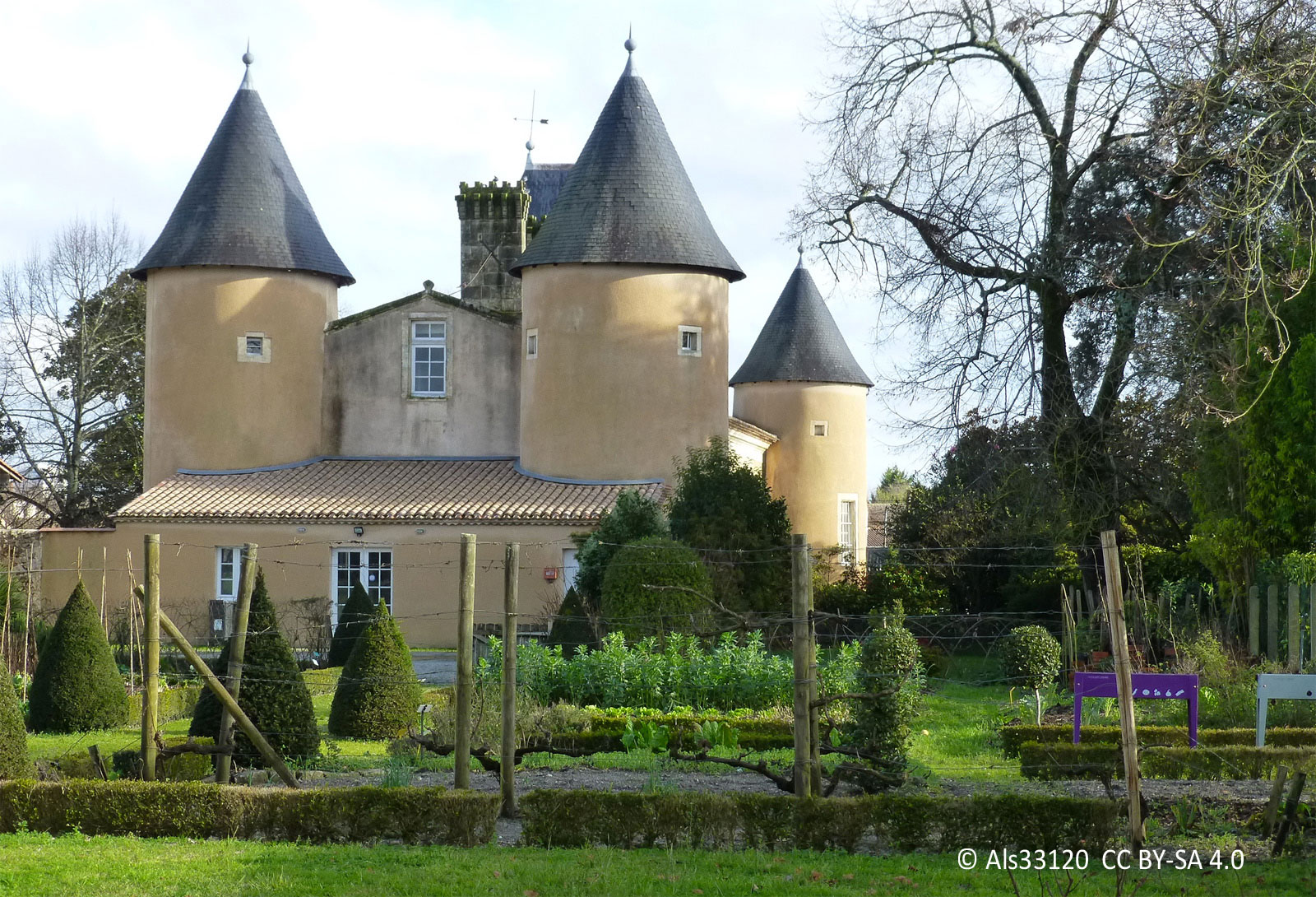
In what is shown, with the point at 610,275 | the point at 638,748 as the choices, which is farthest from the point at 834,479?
the point at 638,748

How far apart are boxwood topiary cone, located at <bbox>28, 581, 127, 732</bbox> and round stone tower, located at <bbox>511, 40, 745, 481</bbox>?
12.6 m

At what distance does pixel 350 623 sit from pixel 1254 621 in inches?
470

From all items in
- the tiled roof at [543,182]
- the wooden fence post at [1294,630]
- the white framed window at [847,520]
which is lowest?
the wooden fence post at [1294,630]

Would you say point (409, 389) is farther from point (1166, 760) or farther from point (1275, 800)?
point (1275, 800)

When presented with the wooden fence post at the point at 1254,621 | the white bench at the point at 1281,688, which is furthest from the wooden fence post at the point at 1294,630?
the white bench at the point at 1281,688

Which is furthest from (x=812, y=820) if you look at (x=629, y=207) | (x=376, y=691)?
(x=629, y=207)

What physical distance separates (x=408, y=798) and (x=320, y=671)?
1169cm

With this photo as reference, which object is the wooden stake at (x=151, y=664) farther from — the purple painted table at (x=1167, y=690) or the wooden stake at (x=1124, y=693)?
the purple painted table at (x=1167, y=690)

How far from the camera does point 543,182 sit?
1647 inches

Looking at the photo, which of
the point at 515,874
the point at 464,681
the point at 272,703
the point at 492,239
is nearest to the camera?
the point at 515,874

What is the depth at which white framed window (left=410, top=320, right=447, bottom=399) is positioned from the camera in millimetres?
Answer: 30312

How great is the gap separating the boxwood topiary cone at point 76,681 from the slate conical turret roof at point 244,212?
1378 centimetres

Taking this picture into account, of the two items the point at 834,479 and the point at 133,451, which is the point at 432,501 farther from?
the point at 133,451

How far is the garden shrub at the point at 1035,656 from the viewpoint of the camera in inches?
669
